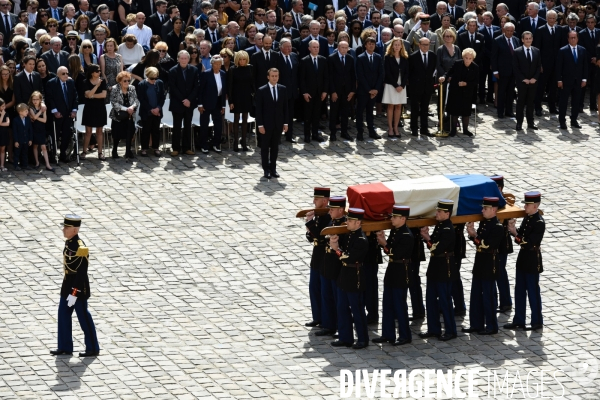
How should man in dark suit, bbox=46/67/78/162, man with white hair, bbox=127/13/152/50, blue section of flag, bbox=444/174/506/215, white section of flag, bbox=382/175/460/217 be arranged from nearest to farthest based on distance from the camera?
white section of flag, bbox=382/175/460/217
blue section of flag, bbox=444/174/506/215
man in dark suit, bbox=46/67/78/162
man with white hair, bbox=127/13/152/50

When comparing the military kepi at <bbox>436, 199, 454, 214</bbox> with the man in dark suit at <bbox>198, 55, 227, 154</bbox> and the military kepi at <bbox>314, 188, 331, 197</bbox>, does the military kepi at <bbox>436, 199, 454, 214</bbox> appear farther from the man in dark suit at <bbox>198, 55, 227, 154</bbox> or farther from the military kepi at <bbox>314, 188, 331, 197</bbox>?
the man in dark suit at <bbox>198, 55, 227, 154</bbox>

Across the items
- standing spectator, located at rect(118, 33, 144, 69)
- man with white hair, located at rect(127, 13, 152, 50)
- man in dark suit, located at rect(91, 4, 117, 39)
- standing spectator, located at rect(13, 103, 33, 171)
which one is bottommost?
standing spectator, located at rect(13, 103, 33, 171)

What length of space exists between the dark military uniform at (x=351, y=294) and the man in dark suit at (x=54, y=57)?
782 cm

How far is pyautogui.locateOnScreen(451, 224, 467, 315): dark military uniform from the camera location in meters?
16.2

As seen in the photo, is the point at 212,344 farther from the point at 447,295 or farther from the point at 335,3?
the point at 335,3

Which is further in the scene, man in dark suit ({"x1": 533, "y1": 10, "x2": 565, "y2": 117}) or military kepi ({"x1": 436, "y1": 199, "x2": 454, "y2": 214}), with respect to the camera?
man in dark suit ({"x1": 533, "y1": 10, "x2": 565, "y2": 117})

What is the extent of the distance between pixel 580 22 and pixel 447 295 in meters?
10.9

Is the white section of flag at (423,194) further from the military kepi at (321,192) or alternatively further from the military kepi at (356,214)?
the military kepi at (321,192)

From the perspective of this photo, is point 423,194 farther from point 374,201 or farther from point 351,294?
point 351,294

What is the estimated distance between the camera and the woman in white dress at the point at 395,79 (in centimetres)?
2283

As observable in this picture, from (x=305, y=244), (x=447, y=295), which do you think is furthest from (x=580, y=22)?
(x=447, y=295)

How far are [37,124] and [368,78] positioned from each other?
5.46m

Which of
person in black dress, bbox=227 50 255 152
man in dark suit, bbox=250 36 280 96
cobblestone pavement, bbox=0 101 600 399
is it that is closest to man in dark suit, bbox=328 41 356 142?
cobblestone pavement, bbox=0 101 600 399

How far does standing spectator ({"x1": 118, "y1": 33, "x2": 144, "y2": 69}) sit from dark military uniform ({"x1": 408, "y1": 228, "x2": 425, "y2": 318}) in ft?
25.9
